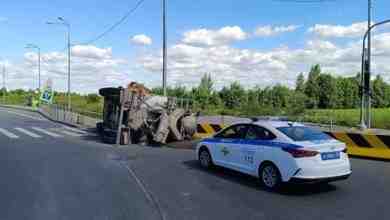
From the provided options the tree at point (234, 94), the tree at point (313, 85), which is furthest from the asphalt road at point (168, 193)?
the tree at point (313, 85)

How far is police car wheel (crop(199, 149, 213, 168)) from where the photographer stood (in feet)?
37.9

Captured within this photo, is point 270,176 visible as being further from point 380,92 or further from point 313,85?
point 380,92

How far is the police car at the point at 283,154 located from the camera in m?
8.48

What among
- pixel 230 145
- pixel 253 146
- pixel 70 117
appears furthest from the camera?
pixel 70 117

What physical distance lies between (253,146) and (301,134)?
109 centimetres

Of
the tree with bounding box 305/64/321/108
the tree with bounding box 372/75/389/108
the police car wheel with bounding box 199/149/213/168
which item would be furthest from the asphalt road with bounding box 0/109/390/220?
the tree with bounding box 372/75/389/108

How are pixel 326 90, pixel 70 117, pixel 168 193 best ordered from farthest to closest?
pixel 326 90 < pixel 70 117 < pixel 168 193

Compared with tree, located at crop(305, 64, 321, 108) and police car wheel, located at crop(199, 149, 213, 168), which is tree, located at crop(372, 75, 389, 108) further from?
police car wheel, located at crop(199, 149, 213, 168)

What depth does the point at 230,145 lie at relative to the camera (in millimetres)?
10555

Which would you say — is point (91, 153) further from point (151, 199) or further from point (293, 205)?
point (293, 205)

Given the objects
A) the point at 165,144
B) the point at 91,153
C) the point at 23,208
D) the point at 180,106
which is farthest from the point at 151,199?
the point at 180,106

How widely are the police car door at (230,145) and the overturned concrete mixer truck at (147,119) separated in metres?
7.39

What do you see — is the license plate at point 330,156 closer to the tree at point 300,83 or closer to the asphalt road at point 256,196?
the asphalt road at point 256,196

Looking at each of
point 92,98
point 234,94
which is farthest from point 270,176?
point 234,94
